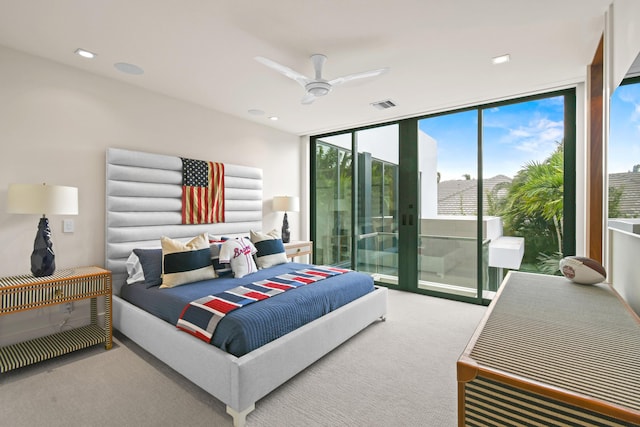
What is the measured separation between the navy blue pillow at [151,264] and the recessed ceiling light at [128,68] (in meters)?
1.75

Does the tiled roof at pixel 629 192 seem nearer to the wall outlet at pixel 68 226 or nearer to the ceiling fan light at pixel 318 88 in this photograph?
the ceiling fan light at pixel 318 88

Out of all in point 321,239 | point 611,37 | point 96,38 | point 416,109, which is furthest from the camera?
point 321,239

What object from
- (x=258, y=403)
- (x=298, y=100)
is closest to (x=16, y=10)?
(x=298, y=100)

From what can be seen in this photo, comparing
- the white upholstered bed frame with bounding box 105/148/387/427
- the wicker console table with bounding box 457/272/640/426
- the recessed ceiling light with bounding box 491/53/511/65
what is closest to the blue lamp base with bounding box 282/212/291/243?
the white upholstered bed frame with bounding box 105/148/387/427

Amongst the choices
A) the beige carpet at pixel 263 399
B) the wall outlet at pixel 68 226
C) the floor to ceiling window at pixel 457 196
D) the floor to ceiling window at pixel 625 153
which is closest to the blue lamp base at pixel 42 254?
the wall outlet at pixel 68 226

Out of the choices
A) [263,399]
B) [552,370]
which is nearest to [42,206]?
[263,399]

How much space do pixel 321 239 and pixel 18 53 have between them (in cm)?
440

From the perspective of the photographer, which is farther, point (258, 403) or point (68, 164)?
point (68, 164)

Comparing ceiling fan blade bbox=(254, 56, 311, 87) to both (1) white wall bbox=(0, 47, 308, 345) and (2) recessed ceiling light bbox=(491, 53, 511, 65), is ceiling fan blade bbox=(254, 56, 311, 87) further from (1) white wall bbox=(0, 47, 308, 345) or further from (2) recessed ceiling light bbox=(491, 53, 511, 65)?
(1) white wall bbox=(0, 47, 308, 345)

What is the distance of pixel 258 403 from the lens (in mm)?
2062

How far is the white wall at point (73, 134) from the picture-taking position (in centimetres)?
266

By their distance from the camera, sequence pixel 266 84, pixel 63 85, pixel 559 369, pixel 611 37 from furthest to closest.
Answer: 1. pixel 266 84
2. pixel 63 85
3. pixel 611 37
4. pixel 559 369

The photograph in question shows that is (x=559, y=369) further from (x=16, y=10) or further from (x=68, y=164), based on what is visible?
(x=68, y=164)

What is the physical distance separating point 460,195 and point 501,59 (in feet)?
6.01
